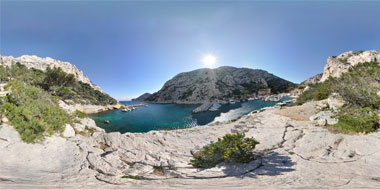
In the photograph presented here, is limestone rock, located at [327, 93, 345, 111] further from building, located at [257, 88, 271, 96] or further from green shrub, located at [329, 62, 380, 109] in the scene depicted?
building, located at [257, 88, 271, 96]

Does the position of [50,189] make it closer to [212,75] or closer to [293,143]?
[293,143]

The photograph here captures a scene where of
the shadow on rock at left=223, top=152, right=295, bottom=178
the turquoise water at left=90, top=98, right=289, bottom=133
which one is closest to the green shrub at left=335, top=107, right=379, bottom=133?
the shadow on rock at left=223, top=152, right=295, bottom=178

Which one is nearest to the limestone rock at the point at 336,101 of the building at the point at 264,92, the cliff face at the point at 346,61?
the cliff face at the point at 346,61

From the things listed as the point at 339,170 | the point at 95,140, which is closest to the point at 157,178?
the point at 95,140

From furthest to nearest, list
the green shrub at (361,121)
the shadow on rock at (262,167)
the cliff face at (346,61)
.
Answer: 1. the cliff face at (346,61)
2. the green shrub at (361,121)
3. the shadow on rock at (262,167)

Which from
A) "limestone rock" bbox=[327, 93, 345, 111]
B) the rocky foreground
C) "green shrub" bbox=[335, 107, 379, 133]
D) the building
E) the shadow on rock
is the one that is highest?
the building

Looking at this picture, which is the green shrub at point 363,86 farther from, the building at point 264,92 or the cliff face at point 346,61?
the building at point 264,92
